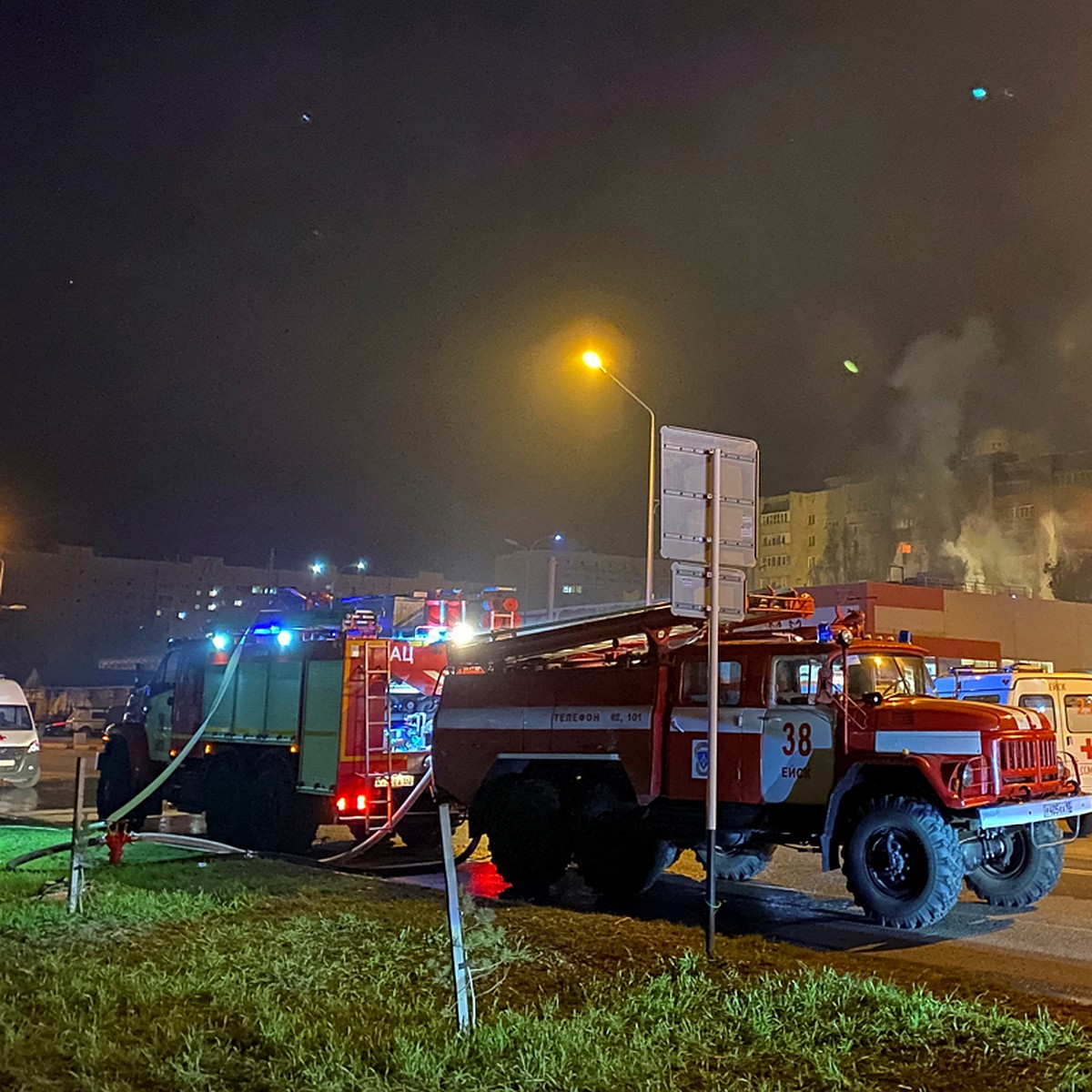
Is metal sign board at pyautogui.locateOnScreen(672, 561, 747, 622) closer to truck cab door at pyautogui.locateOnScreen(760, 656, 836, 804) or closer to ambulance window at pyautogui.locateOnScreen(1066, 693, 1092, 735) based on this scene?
truck cab door at pyautogui.locateOnScreen(760, 656, 836, 804)

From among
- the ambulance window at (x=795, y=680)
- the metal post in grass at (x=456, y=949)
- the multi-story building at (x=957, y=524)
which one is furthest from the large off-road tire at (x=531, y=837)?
the multi-story building at (x=957, y=524)

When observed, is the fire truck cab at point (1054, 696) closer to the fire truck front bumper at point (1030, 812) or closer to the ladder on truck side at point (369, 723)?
the fire truck front bumper at point (1030, 812)

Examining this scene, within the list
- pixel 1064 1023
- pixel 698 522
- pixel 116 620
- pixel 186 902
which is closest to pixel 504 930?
pixel 186 902

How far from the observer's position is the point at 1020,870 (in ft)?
34.7

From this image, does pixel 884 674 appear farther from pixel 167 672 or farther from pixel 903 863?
pixel 167 672

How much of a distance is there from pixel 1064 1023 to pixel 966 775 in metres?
3.68

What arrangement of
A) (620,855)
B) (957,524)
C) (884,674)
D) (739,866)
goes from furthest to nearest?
(957,524), (739,866), (620,855), (884,674)

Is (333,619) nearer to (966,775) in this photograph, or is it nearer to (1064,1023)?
(966,775)

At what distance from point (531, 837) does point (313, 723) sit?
11.2 feet

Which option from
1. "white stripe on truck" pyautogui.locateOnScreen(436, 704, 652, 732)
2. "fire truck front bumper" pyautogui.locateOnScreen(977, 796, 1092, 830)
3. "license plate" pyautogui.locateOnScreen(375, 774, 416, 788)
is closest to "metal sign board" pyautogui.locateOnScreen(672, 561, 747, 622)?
"fire truck front bumper" pyautogui.locateOnScreen(977, 796, 1092, 830)

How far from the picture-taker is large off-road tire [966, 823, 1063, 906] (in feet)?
34.0

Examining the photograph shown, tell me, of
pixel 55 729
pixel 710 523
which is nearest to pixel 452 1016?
pixel 710 523

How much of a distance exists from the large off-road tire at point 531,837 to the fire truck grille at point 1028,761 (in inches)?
166

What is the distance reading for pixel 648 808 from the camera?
10.9 metres
